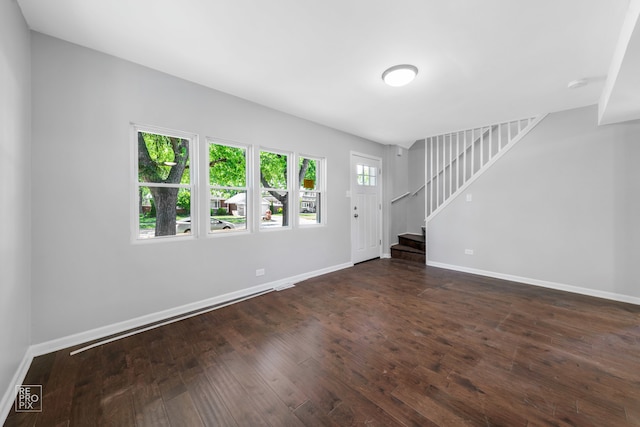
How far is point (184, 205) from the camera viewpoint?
2.87 metres

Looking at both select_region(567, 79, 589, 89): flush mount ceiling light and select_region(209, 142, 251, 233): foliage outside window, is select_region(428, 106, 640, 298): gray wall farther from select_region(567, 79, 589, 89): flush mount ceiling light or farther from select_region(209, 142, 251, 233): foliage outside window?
select_region(209, 142, 251, 233): foliage outside window

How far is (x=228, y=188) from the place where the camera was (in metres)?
3.17

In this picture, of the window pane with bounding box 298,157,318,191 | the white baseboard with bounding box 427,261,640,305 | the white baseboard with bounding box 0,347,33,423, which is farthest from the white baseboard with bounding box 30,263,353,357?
the white baseboard with bounding box 427,261,640,305

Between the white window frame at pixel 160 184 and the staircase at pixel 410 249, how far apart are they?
4.16 meters

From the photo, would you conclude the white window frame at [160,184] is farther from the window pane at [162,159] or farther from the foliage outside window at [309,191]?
the foliage outside window at [309,191]

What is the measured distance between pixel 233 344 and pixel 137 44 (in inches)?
111

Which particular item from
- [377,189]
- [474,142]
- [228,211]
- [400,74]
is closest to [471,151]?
[474,142]

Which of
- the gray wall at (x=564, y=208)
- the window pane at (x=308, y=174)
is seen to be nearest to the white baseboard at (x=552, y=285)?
the gray wall at (x=564, y=208)

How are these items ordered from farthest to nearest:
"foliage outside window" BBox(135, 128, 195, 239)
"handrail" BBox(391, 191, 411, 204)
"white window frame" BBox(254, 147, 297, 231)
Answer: "handrail" BBox(391, 191, 411, 204) < "white window frame" BBox(254, 147, 297, 231) < "foliage outside window" BBox(135, 128, 195, 239)

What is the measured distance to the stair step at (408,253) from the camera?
16.8ft

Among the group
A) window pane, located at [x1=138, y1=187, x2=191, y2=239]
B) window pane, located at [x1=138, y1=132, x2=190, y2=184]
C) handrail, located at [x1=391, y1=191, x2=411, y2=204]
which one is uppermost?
window pane, located at [x1=138, y1=132, x2=190, y2=184]

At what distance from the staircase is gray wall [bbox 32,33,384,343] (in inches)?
143

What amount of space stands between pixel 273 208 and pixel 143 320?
201 cm

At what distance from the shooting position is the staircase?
5129 millimetres
